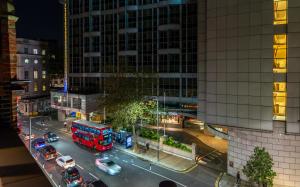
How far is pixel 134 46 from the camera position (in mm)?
Result: 56188

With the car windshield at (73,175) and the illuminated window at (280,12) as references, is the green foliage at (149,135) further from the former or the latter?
the illuminated window at (280,12)

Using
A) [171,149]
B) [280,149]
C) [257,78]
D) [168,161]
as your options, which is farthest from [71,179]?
[257,78]

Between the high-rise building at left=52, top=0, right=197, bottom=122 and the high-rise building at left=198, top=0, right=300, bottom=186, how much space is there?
13987 mm

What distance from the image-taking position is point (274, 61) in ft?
84.7

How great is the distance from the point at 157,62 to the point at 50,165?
3047 centimetres

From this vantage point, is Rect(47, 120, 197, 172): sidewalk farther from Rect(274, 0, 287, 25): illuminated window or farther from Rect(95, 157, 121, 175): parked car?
Rect(274, 0, 287, 25): illuminated window

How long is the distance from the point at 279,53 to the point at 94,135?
26.4m

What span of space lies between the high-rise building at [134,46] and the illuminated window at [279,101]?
18.8m

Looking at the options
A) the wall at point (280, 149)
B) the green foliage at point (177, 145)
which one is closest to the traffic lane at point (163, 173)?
the wall at point (280, 149)

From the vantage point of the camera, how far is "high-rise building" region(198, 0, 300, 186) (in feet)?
81.0

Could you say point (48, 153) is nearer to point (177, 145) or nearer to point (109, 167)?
point (109, 167)

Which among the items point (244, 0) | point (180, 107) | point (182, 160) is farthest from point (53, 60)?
point (244, 0)

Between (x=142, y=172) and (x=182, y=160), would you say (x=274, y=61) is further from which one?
(x=142, y=172)

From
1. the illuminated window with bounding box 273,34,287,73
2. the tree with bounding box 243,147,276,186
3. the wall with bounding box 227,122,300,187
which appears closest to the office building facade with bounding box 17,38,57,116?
the wall with bounding box 227,122,300,187
